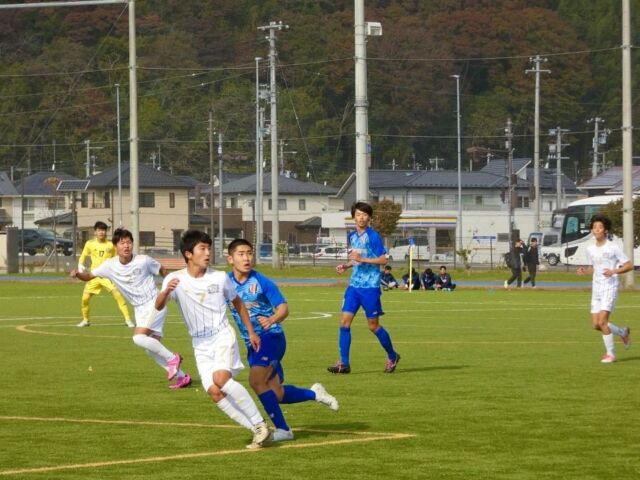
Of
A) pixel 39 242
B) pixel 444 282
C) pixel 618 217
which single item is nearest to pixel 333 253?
pixel 39 242

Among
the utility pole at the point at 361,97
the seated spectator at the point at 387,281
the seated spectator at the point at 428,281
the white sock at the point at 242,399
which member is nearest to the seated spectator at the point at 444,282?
the seated spectator at the point at 428,281

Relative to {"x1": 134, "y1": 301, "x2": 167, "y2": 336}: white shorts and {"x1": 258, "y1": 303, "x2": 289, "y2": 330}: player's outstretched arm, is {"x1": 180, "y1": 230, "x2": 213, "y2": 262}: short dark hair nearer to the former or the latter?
{"x1": 258, "y1": 303, "x2": 289, "y2": 330}: player's outstretched arm

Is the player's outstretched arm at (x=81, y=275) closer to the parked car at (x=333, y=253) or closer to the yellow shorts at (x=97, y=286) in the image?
the yellow shorts at (x=97, y=286)

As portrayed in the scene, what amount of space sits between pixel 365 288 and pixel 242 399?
6679 mm

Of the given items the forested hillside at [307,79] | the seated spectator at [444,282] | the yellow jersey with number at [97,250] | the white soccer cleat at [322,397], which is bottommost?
the seated spectator at [444,282]

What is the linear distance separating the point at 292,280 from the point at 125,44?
259ft

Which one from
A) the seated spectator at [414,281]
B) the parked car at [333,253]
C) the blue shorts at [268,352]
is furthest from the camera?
the parked car at [333,253]

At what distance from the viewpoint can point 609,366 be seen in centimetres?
1866

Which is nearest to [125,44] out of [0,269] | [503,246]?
[503,246]

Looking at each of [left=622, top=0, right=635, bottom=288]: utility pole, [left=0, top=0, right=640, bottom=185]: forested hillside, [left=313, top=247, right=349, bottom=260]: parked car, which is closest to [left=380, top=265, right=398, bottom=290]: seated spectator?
Answer: [left=622, top=0, right=635, bottom=288]: utility pole

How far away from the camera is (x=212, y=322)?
11.6 m

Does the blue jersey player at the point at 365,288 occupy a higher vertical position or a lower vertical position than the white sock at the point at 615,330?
higher

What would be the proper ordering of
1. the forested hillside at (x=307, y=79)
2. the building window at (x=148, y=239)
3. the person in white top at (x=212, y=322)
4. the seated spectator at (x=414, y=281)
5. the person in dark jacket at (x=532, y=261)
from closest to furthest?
the person in white top at (x=212, y=322) < the seated spectator at (x=414, y=281) < the person in dark jacket at (x=532, y=261) < the building window at (x=148, y=239) < the forested hillside at (x=307, y=79)

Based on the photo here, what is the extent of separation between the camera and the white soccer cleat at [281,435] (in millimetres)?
11948
